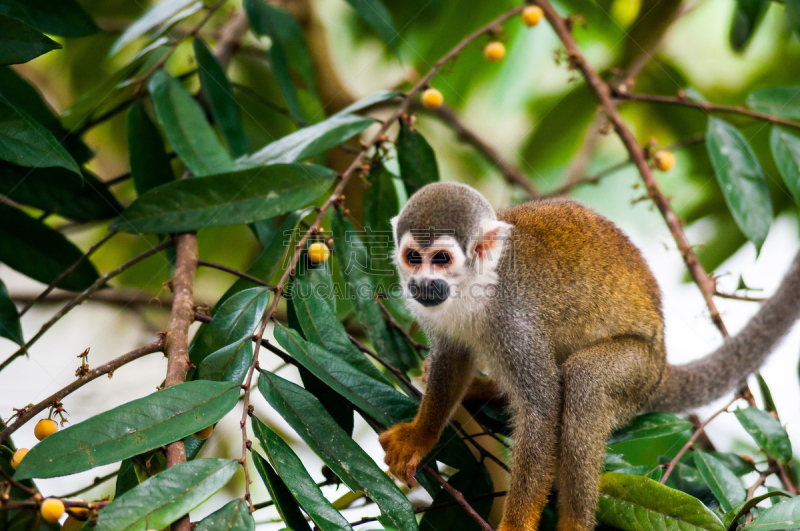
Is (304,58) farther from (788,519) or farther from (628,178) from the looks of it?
(628,178)

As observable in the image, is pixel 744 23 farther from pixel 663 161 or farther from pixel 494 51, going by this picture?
pixel 494 51

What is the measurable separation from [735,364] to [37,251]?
2848 millimetres

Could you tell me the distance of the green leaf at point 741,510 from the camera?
5.27ft

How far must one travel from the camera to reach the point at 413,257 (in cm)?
207

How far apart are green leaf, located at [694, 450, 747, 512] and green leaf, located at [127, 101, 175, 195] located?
230 cm

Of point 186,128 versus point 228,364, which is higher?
point 186,128

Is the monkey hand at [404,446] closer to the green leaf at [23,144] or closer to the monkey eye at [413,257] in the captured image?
the monkey eye at [413,257]

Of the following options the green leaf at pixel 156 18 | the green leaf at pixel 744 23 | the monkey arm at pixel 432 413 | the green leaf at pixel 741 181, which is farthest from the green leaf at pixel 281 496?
the green leaf at pixel 744 23

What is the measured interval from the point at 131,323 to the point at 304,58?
7.13 ft

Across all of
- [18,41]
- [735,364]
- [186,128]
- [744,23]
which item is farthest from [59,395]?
[744,23]

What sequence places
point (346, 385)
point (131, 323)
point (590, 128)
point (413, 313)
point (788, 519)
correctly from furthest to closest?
point (590, 128), point (131, 323), point (413, 313), point (346, 385), point (788, 519)

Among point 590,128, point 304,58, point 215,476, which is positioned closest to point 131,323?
point 304,58

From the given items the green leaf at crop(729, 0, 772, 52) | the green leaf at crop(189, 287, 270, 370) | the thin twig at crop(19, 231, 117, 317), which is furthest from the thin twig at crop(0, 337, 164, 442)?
the green leaf at crop(729, 0, 772, 52)

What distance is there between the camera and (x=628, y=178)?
550 cm
